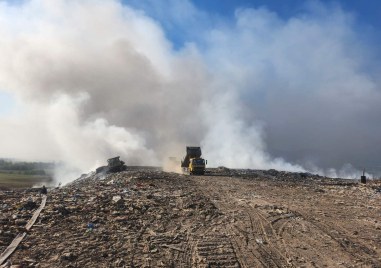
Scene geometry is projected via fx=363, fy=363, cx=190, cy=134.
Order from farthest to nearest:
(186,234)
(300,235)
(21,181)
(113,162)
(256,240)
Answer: (21,181) → (113,162) → (300,235) → (186,234) → (256,240)

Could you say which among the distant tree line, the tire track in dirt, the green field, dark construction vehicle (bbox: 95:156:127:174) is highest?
the distant tree line

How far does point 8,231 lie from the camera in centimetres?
1012

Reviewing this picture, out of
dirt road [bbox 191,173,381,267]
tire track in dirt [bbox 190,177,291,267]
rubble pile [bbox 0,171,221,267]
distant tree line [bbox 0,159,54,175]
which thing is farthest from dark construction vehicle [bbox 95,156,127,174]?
distant tree line [bbox 0,159,54,175]

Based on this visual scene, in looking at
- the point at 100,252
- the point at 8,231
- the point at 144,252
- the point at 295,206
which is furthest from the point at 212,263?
the point at 295,206

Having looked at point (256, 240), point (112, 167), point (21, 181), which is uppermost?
point (112, 167)

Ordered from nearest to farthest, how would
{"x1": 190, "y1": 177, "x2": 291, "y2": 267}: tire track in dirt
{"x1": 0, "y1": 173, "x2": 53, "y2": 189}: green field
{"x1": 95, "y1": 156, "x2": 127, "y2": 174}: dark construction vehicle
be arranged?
{"x1": 190, "y1": 177, "x2": 291, "y2": 267}: tire track in dirt < {"x1": 95, "y1": 156, "x2": 127, "y2": 174}: dark construction vehicle < {"x1": 0, "y1": 173, "x2": 53, "y2": 189}: green field

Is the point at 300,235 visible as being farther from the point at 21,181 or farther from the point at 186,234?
the point at 21,181

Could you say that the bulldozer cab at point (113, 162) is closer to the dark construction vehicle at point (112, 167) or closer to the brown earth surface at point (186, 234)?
the dark construction vehicle at point (112, 167)

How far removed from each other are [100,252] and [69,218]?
3769 millimetres

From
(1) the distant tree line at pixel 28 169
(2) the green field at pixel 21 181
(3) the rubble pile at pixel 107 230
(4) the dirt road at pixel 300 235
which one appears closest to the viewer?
(3) the rubble pile at pixel 107 230

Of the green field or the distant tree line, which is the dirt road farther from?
the distant tree line

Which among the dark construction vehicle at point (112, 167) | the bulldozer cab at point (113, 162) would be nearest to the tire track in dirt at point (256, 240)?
the dark construction vehicle at point (112, 167)

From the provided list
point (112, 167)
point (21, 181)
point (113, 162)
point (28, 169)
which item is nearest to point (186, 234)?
point (112, 167)

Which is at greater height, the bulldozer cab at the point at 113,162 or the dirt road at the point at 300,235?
the bulldozer cab at the point at 113,162
